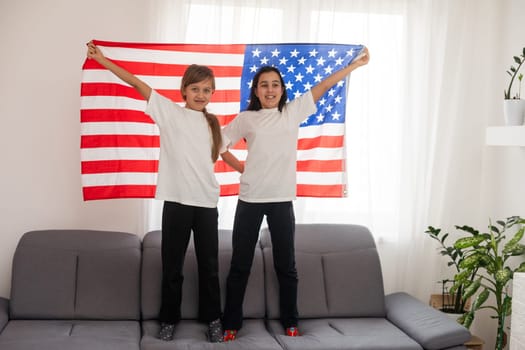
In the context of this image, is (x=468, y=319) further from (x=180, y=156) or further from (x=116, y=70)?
(x=116, y=70)

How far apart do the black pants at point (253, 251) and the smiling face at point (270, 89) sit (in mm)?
548

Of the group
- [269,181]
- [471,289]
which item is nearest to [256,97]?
[269,181]

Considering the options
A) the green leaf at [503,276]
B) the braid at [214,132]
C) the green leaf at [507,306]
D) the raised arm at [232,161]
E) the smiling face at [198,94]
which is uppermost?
the smiling face at [198,94]

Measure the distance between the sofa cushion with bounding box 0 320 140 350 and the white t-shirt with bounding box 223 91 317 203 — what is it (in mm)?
934

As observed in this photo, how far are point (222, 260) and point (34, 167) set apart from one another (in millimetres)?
1289

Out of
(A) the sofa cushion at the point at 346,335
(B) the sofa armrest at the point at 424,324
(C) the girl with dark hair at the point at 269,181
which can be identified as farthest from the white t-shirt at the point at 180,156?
(B) the sofa armrest at the point at 424,324

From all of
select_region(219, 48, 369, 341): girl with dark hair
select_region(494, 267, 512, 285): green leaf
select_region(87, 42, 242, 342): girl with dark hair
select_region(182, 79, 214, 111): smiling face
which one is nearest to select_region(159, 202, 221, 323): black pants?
select_region(87, 42, 242, 342): girl with dark hair

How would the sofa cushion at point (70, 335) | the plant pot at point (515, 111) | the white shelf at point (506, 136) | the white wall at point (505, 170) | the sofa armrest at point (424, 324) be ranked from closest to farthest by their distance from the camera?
the sofa cushion at point (70, 335), the sofa armrest at point (424, 324), the white shelf at point (506, 136), the plant pot at point (515, 111), the white wall at point (505, 170)

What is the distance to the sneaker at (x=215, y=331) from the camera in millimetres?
3463

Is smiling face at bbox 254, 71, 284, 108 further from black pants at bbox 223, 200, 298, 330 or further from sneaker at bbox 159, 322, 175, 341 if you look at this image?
sneaker at bbox 159, 322, 175, 341

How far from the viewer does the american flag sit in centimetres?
372

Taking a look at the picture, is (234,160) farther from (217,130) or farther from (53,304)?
(53,304)

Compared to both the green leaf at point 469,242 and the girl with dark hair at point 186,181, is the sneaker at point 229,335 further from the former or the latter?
the green leaf at point 469,242

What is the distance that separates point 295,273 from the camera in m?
3.71
